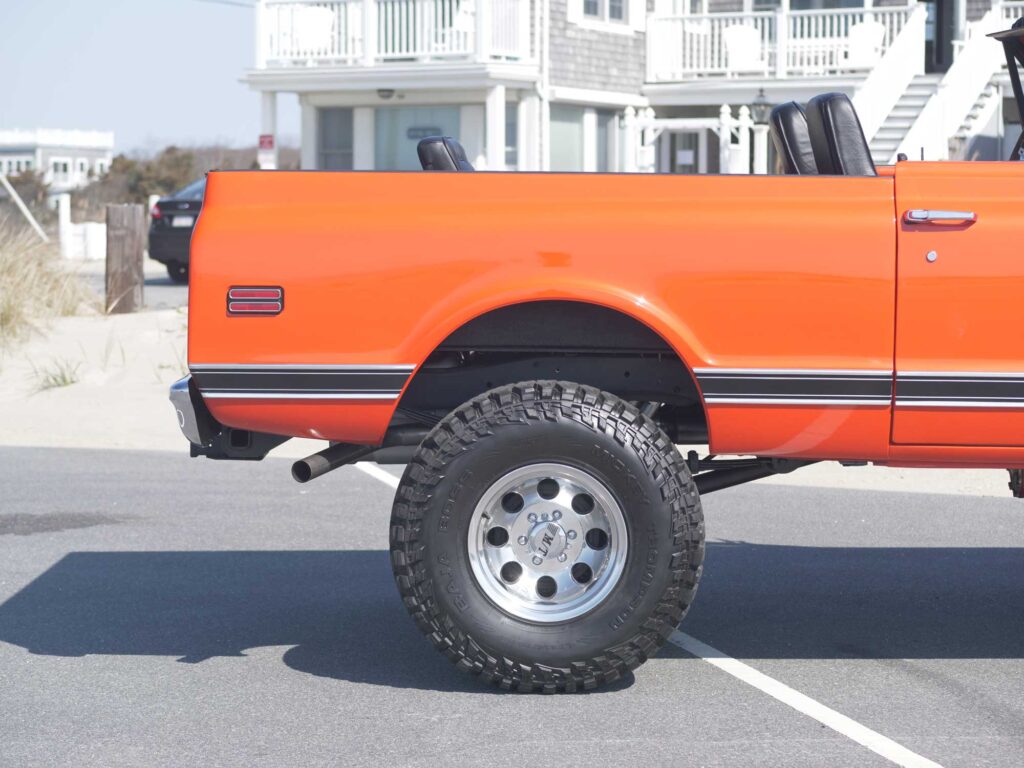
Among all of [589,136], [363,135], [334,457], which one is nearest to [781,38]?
[589,136]

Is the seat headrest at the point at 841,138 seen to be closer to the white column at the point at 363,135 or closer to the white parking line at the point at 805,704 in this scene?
the white parking line at the point at 805,704

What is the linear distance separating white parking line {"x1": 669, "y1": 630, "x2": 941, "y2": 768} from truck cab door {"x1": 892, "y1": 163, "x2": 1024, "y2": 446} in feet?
3.14

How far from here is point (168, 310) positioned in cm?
1792

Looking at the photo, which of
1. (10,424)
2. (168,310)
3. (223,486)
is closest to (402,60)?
(168,310)

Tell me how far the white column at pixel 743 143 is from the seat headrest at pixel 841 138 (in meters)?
18.7

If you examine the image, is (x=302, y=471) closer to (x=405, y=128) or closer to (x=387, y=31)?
(x=387, y=31)

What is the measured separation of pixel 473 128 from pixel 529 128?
37.2 inches

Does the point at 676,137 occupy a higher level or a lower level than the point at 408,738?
higher

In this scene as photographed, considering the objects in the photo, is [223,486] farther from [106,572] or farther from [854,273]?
[854,273]

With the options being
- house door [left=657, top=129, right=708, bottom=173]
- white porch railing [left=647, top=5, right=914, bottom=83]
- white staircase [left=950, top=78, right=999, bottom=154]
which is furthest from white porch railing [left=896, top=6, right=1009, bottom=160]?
house door [left=657, top=129, right=708, bottom=173]

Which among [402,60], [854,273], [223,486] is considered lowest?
[223,486]

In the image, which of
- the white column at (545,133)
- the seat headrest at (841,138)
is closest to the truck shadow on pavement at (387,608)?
the seat headrest at (841,138)

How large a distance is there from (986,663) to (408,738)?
215 centimetres

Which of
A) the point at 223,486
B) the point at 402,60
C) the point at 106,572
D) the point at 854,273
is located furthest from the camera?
the point at 402,60
